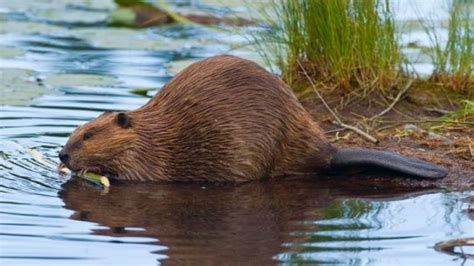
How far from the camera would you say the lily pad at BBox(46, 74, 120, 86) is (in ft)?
23.2

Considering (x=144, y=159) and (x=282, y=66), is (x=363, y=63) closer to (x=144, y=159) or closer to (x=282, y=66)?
(x=282, y=66)

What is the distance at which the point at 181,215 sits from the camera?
14.5ft

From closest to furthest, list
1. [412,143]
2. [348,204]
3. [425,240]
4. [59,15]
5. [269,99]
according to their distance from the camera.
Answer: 1. [425,240]
2. [348,204]
3. [269,99]
4. [412,143]
5. [59,15]

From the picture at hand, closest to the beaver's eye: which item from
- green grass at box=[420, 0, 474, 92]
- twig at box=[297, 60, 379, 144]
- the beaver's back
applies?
the beaver's back

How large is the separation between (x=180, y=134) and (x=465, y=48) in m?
1.73

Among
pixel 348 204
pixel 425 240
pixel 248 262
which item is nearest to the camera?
pixel 248 262

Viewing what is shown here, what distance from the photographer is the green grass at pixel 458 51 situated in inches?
242

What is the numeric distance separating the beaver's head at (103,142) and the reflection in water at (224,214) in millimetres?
127

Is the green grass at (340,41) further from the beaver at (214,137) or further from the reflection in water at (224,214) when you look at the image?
the reflection in water at (224,214)


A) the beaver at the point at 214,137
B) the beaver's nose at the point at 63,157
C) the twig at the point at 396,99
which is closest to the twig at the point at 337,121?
the twig at the point at 396,99

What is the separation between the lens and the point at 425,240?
4012mm

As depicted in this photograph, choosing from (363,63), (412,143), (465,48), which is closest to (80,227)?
(412,143)

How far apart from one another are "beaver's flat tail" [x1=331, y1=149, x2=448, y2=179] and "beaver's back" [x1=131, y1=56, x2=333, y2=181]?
0.50ft

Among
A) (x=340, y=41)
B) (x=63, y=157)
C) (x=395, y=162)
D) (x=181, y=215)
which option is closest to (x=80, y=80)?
(x=340, y=41)
